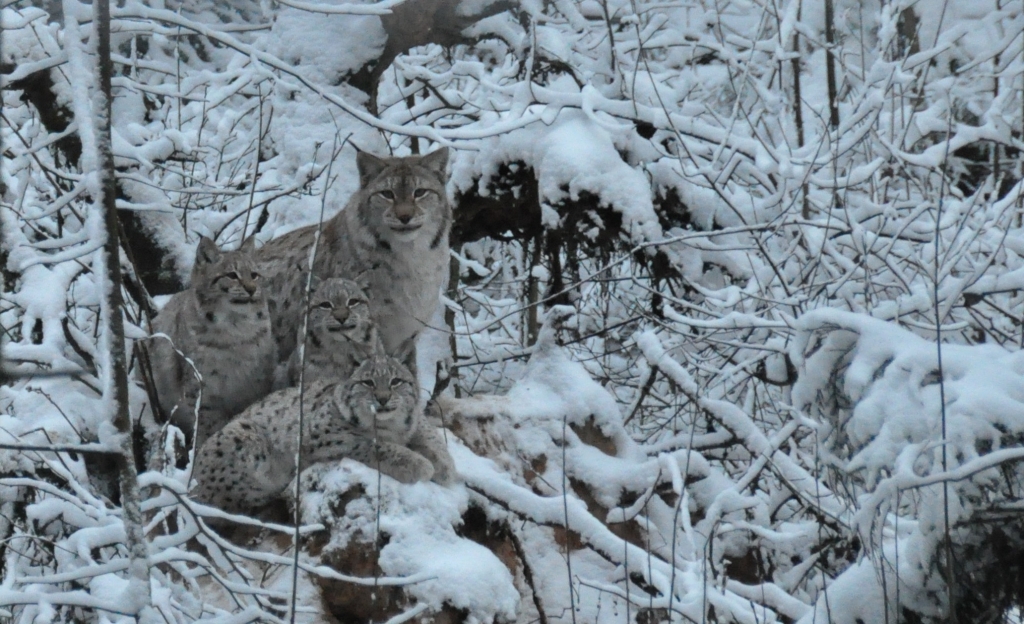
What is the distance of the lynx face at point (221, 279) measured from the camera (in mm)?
5105

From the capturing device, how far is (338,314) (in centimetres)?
511

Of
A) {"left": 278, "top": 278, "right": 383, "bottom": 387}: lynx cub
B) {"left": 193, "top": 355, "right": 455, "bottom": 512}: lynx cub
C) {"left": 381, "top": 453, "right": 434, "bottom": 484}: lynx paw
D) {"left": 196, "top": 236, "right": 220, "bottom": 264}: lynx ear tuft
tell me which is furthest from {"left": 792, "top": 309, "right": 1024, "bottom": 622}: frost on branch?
{"left": 196, "top": 236, "right": 220, "bottom": 264}: lynx ear tuft

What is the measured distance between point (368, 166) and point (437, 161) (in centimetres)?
36

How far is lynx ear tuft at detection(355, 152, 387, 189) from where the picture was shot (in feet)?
18.7

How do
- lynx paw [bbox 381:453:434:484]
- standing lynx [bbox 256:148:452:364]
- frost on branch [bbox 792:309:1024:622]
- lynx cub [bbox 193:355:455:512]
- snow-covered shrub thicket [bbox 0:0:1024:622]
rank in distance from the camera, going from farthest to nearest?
standing lynx [bbox 256:148:452:364]
lynx cub [bbox 193:355:455:512]
lynx paw [bbox 381:453:434:484]
snow-covered shrub thicket [bbox 0:0:1024:622]
frost on branch [bbox 792:309:1024:622]

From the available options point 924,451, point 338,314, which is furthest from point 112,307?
point 338,314

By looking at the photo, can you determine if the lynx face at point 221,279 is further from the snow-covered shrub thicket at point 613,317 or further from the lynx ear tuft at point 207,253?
the snow-covered shrub thicket at point 613,317

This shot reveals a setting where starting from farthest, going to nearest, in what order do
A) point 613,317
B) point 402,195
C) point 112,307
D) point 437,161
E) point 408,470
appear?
point 613,317, point 437,161, point 402,195, point 408,470, point 112,307

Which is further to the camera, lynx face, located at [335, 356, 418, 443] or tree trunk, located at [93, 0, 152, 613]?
lynx face, located at [335, 356, 418, 443]

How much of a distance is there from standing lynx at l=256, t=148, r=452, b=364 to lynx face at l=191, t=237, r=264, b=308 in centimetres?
40

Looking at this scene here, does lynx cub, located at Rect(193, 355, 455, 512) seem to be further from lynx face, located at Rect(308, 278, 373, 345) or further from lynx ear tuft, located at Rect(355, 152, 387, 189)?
lynx ear tuft, located at Rect(355, 152, 387, 189)

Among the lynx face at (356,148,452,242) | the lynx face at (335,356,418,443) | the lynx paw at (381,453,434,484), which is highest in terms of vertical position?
the lynx face at (356,148,452,242)

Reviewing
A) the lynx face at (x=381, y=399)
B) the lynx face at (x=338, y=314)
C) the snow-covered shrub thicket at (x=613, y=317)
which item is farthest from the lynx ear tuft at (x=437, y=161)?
the lynx face at (x=381, y=399)

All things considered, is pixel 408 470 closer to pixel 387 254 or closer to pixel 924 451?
pixel 387 254
